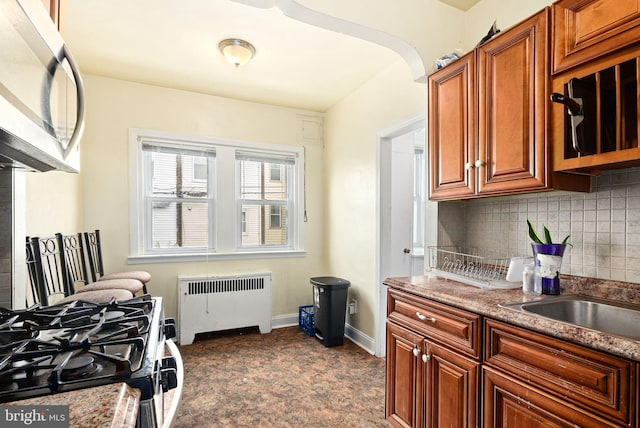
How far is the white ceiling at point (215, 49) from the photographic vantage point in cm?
213

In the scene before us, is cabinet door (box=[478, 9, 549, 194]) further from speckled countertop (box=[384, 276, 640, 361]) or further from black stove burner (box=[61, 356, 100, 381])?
black stove burner (box=[61, 356, 100, 381])

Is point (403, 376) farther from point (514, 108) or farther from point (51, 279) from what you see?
point (51, 279)

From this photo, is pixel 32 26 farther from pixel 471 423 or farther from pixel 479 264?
pixel 479 264

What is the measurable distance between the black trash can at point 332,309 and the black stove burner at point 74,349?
2.14 meters

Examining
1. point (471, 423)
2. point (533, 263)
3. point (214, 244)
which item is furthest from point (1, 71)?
point (214, 244)

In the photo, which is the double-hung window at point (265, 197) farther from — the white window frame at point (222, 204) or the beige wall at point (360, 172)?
the beige wall at point (360, 172)

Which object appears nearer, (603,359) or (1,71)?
(1,71)

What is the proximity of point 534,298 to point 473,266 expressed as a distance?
0.63 meters

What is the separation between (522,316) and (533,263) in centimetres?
54

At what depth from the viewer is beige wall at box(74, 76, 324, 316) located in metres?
3.09

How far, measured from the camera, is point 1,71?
1.72 ft

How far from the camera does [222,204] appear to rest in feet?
11.8

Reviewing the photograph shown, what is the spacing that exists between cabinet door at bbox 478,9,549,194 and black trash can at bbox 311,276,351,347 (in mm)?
1885

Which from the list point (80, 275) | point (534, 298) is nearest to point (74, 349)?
point (534, 298)
